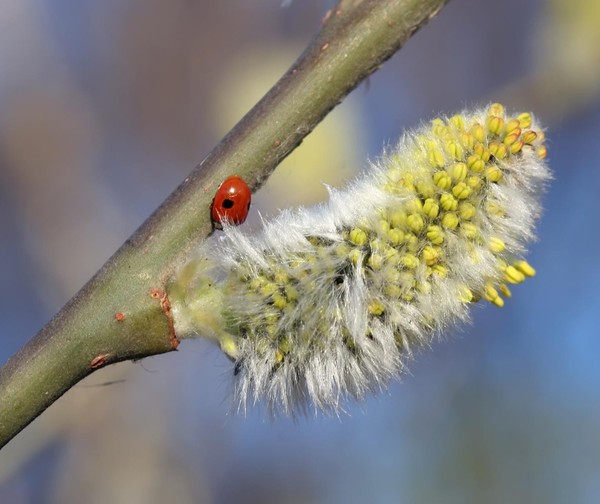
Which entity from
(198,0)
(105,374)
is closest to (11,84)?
(198,0)

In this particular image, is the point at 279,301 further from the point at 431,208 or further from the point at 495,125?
the point at 495,125

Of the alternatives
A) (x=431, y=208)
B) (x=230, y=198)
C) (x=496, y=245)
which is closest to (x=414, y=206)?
(x=431, y=208)

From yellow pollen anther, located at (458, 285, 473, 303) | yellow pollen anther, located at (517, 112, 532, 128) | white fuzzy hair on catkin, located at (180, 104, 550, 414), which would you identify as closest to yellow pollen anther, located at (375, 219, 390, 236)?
white fuzzy hair on catkin, located at (180, 104, 550, 414)

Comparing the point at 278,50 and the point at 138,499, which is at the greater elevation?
the point at 278,50

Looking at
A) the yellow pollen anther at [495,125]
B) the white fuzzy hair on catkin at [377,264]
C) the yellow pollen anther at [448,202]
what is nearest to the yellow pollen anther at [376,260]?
the white fuzzy hair on catkin at [377,264]

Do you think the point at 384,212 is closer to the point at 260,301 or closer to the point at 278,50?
the point at 260,301

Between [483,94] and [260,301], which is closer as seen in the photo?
[260,301]

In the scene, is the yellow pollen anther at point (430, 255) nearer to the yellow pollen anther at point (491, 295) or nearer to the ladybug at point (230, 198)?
the yellow pollen anther at point (491, 295)
